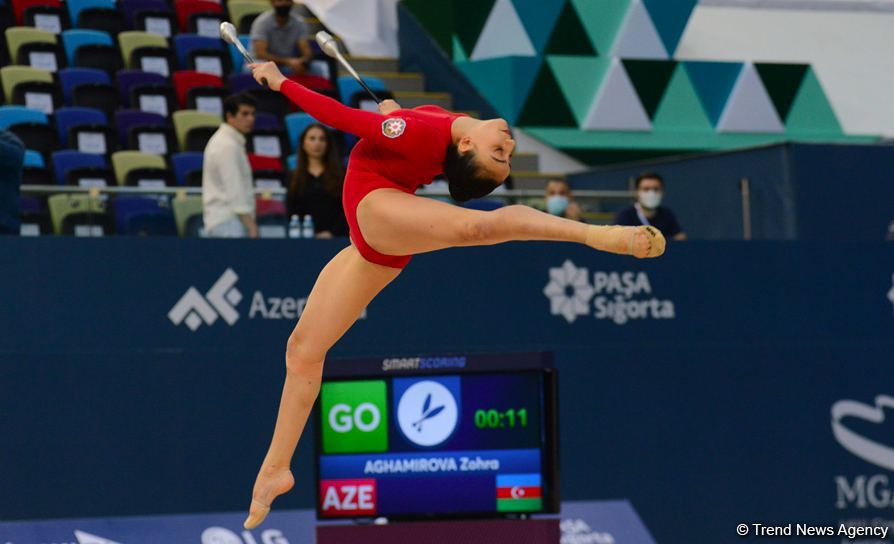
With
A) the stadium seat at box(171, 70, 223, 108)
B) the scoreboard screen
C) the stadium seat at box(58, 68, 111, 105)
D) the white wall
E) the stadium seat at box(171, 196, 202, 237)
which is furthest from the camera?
the white wall

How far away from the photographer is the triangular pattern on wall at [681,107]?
13641 millimetres

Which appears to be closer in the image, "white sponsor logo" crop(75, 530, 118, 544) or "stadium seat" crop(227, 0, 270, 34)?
"white sponsor logo" crop(75, 530, 118, 544)

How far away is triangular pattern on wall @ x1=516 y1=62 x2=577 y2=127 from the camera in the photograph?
42.1ft

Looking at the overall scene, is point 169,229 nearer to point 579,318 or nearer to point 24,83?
point 579,318

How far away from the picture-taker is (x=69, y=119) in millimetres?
10125

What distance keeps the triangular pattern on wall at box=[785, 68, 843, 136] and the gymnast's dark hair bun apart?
34.2ft

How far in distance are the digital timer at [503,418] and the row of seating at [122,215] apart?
1.94 m

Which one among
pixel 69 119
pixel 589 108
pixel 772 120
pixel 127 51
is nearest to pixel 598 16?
pixel 589 108

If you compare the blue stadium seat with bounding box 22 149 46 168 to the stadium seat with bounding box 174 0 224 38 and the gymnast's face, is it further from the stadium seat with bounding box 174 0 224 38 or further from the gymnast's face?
the gymnast's face

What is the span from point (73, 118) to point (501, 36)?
4663mm

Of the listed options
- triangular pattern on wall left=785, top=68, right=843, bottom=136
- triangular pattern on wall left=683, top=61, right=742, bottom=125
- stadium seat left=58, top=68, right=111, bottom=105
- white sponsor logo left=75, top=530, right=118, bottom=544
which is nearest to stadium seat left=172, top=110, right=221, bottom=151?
stadium seat left=58, top=68, right=111, bottom=105

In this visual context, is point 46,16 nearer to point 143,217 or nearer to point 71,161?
point 71,161

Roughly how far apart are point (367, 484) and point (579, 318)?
207cm

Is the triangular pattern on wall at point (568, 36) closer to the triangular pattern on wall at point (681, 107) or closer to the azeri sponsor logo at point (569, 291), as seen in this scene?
the triangular pattern on wall at point (681, 107)
